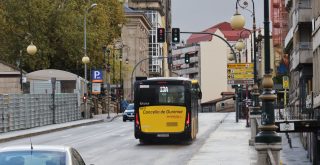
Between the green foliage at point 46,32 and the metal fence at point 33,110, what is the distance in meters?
7.54

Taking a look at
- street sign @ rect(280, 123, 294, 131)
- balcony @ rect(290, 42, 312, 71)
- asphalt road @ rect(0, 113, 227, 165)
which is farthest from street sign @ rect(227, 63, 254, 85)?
street sign @ rect(280, 123, 294, 131)

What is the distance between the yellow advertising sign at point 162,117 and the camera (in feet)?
110

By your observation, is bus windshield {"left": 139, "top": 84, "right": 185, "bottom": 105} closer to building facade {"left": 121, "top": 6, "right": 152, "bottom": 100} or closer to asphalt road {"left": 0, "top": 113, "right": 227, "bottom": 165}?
asphalt road {"left": 0, "top": 113, "right": 227, "bottom": 165}

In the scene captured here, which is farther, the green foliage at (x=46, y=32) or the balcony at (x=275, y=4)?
the balcony at (x=275, y=4)

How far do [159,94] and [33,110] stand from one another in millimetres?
21358

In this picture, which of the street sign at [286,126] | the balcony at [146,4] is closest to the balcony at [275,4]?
the balcony at [146,4]

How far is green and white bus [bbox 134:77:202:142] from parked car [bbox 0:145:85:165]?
2202cm

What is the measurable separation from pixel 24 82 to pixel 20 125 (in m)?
14.4

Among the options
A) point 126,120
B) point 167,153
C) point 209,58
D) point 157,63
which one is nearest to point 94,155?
point 167,153

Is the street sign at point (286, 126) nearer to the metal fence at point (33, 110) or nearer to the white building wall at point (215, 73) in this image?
the metal fence at point (33, 110)

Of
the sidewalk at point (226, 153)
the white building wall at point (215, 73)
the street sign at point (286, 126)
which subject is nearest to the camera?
the street sign at point (286, 126)

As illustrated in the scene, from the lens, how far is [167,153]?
1168 inches

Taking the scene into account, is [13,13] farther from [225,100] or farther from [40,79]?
[225,100]

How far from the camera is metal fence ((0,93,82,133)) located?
155ft
